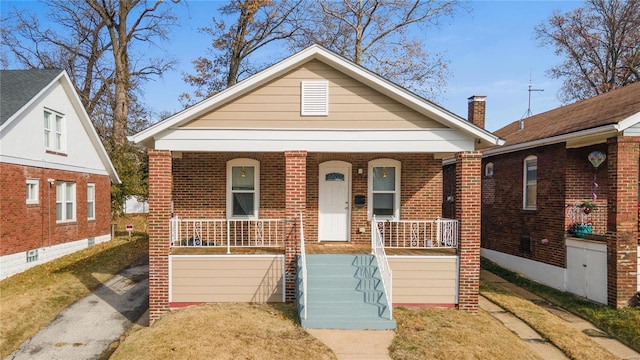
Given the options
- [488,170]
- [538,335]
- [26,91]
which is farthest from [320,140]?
[26,91]

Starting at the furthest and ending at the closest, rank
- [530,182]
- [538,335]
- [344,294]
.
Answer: [530,182]
[344,294]
[538,335]

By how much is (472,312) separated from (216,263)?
565cm

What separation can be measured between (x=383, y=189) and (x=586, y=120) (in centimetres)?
566

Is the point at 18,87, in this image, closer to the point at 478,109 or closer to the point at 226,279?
the point at 226,279

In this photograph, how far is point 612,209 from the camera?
8.77 metres

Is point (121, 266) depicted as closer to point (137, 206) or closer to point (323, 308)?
point (323, 308)

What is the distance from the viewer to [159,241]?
8.20m

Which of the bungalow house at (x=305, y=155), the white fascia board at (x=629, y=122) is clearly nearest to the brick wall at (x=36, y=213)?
the bungalow house at (x=305, y=155)

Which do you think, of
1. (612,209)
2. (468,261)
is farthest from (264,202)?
(612,209)

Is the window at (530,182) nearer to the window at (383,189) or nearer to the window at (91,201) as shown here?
the window at (383,189)

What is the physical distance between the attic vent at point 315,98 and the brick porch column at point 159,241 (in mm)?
3295

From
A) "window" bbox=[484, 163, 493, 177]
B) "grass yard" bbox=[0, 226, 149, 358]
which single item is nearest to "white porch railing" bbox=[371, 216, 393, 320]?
"grass yard" bbox=[0, 226, 149, 358]

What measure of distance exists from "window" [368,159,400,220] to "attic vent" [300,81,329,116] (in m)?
3.10

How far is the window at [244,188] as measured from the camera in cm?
1070
